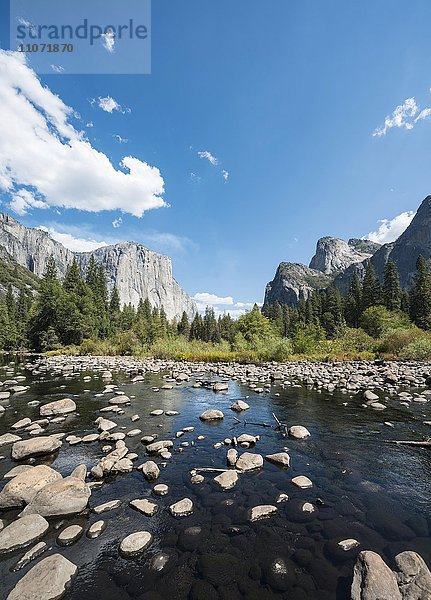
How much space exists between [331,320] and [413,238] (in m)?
130

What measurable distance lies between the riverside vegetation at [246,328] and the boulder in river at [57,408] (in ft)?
65.3

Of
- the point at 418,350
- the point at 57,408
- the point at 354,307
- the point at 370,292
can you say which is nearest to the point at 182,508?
the point at 57,408

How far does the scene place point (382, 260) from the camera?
600ft

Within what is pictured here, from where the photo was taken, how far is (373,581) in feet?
10.8

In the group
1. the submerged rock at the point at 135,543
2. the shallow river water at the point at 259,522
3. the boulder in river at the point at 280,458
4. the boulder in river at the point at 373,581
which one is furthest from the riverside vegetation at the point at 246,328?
the boulder in river at the point at 373,581

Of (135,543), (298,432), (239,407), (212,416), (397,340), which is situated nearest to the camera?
(135,543)

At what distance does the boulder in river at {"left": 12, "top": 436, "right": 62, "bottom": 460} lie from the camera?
716 cm

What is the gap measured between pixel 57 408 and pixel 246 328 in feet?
108

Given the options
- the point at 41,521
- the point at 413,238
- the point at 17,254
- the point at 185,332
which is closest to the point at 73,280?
the point at 185,332

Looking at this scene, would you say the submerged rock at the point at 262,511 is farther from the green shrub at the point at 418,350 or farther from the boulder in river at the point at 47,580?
the green shrub at the point at 418,350

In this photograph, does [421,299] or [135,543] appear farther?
[421,299]

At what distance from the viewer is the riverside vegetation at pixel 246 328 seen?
30.8m

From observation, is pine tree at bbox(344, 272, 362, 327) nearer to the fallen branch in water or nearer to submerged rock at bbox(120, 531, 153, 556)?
the fallen branch in water

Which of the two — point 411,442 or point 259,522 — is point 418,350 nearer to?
point 411,442
